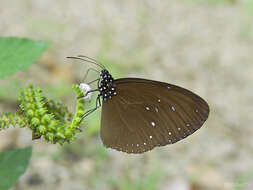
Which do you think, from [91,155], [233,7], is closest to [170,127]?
[91,155]

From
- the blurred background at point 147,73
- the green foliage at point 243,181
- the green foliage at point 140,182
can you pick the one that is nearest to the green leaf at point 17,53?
the blurred background at point 147,73

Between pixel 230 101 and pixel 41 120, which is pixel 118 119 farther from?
pixel 230 101

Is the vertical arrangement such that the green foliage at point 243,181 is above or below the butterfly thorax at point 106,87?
below

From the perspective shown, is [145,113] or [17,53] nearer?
[17,53]

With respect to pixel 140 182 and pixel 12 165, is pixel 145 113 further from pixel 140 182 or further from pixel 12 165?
pixel 140 182

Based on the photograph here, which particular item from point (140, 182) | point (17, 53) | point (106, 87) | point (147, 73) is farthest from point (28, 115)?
point (147, 73)

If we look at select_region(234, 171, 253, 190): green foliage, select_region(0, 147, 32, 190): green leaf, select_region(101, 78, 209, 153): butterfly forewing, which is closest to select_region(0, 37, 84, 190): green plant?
select_region(0, 147, 32, 190): green leaf

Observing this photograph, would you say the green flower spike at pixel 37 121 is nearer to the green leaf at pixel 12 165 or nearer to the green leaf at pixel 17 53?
the green leaf at pixel 17 53
